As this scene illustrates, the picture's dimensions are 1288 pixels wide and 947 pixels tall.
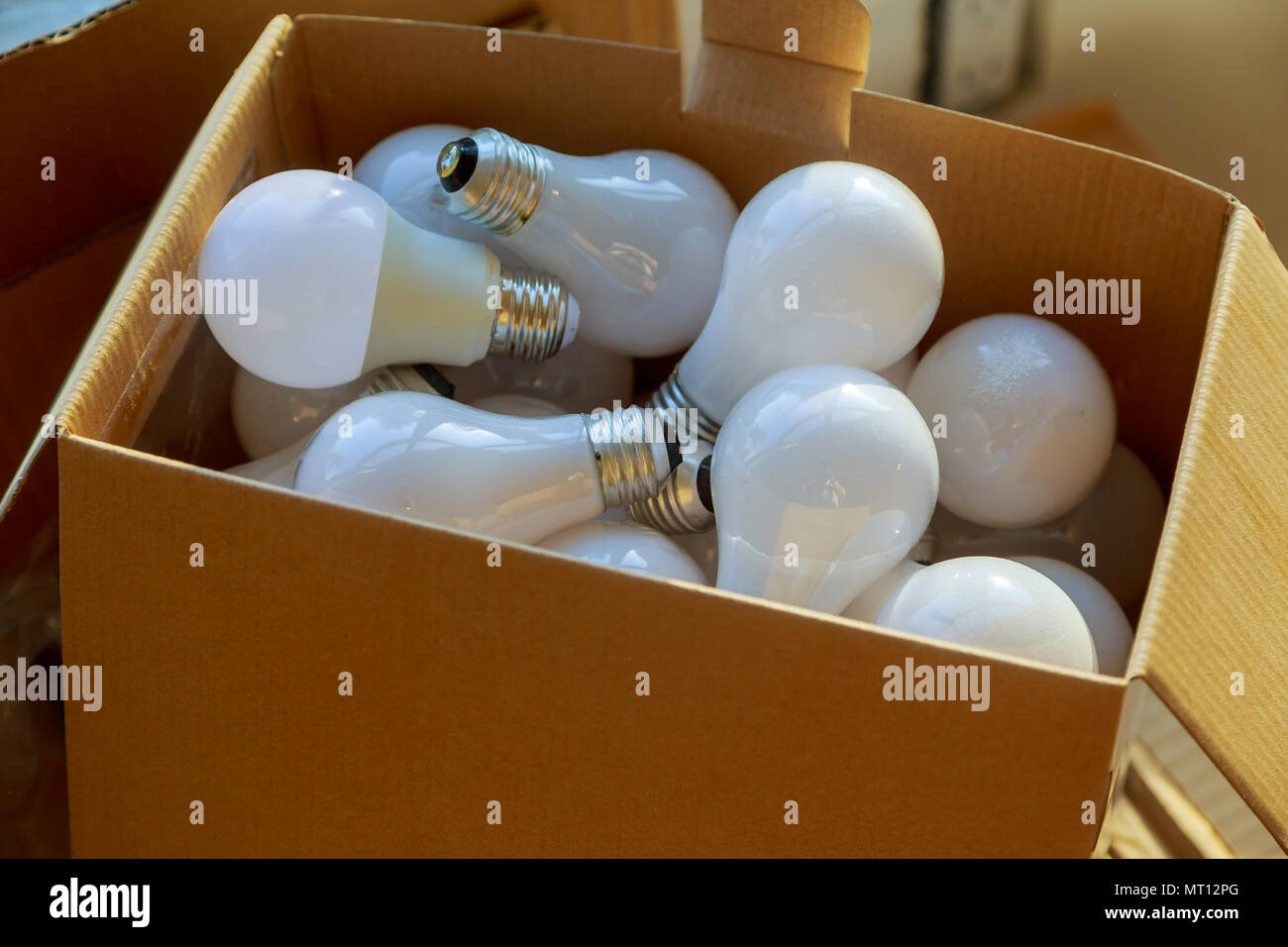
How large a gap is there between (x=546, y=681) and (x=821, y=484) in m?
0.12

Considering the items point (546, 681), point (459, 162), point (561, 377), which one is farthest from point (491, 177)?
point (546, 681)

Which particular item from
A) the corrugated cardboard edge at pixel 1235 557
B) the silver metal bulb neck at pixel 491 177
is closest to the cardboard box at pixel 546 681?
the corrugated cardboard edge at pixel 1235 557

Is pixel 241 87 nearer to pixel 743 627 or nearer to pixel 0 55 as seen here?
pixel 0 55

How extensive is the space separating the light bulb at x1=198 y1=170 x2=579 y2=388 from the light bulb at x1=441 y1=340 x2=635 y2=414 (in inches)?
1.9

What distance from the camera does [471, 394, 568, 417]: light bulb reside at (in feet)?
1.77

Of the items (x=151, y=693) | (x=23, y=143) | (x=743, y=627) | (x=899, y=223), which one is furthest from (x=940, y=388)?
(x=23, y=143)

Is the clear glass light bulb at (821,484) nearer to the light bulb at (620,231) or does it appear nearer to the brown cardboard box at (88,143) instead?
the light bulb at (620,231)

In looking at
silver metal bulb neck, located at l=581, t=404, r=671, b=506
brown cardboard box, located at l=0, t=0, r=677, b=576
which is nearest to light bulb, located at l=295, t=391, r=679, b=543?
silver metal bulb neck, located at l=581, t=404, r=671, b=506

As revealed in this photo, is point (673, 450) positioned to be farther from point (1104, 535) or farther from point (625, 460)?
point (1104, 535)

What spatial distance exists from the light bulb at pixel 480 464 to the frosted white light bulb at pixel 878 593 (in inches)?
3.7

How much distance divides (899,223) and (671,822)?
0.24m

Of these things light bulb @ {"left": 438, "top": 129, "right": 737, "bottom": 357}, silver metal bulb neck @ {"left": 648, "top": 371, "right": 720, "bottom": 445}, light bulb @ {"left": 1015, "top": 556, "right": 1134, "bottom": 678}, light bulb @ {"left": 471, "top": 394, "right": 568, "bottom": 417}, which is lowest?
light bulb @ {"left": 1015, "top": 556, "right": 1134, "bottom": 678}

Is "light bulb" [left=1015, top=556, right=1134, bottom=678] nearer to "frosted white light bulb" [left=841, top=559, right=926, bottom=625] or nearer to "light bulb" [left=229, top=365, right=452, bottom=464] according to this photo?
"frosted white light bulb" [left=841, top=559, right=926, bottom=625]

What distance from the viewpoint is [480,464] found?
45 centimetres
